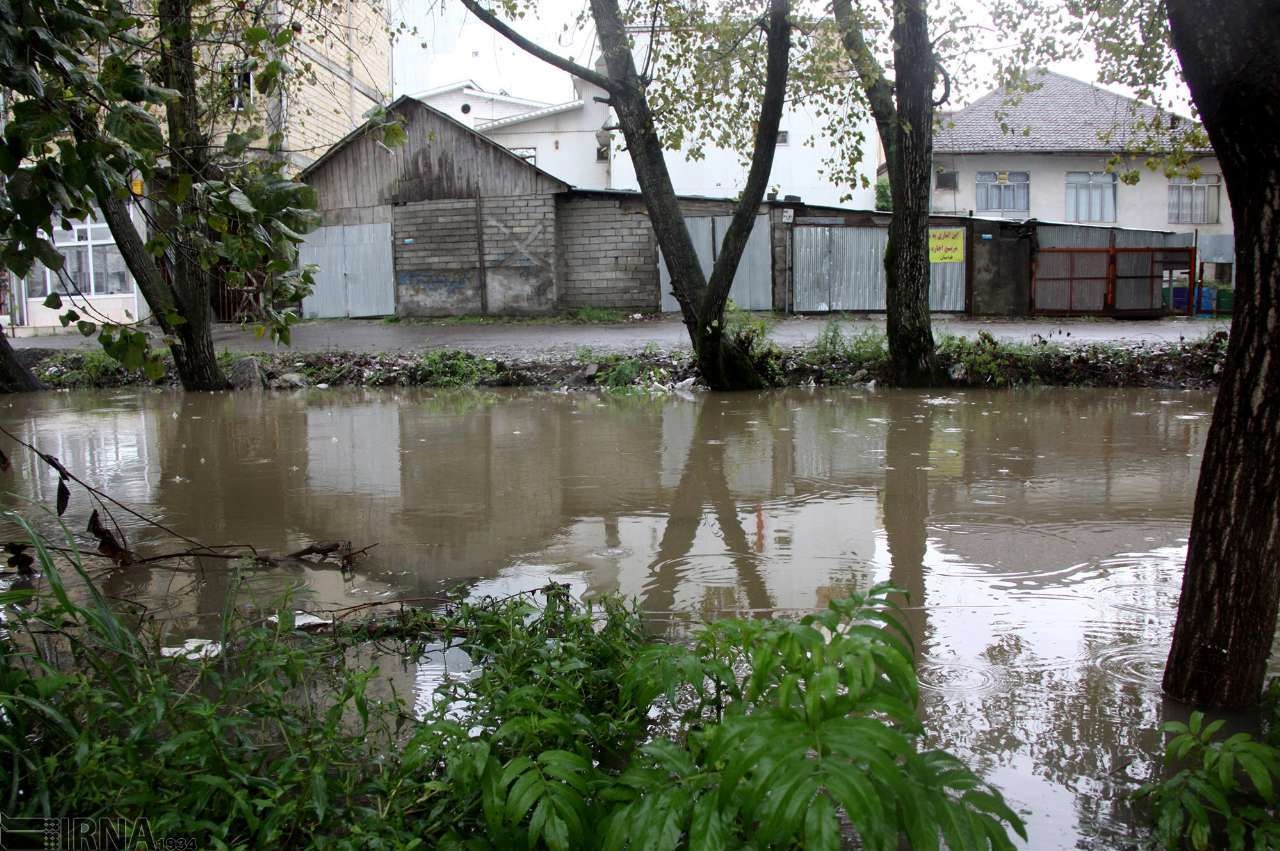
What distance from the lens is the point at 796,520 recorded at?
229 inches

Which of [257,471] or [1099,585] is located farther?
[257,471]

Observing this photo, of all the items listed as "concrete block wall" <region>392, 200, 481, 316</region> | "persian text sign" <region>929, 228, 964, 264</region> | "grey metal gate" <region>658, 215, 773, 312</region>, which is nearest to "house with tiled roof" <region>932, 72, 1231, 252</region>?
"persian text sign" <region>929, 228, 964, 264</region>

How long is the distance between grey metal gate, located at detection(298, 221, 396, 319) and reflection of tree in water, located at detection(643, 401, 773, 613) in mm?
18698

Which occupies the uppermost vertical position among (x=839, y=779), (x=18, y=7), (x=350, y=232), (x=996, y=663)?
(x=350, y=232)

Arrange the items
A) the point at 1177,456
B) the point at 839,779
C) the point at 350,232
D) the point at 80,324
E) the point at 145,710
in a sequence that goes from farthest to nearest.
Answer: the point at 350,232
the point at 1177,456
the point at 80,324
the point at 145,710
the point at 839,779

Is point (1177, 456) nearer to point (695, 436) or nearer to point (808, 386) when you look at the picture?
point (695, 436)

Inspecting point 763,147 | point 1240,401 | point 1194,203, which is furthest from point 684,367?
point 1194,203

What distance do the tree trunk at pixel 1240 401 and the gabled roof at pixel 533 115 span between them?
3135 cm

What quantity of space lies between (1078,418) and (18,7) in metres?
9.21

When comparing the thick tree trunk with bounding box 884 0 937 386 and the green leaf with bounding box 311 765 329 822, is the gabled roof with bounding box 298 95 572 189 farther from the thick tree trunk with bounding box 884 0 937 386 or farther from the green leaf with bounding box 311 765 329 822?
the green leaf with bounding box 311 765 329 822

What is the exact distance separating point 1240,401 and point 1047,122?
32.9 m

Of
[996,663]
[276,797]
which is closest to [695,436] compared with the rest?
[996,663]

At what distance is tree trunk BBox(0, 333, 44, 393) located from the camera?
46.6 ft

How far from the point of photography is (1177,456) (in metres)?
7.57
